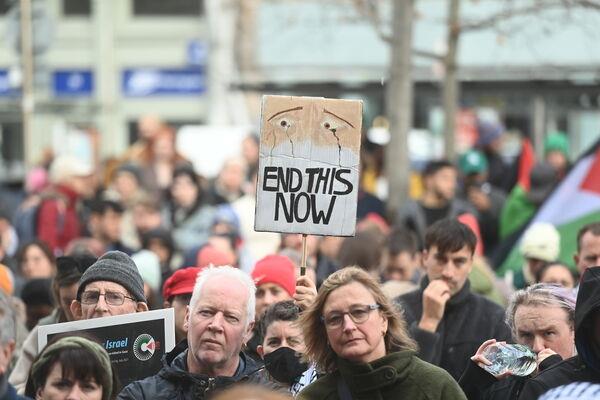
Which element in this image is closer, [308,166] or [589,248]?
[308,166]

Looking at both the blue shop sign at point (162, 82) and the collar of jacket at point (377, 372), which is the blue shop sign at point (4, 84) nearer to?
the blue shop sign at point (162, 82)

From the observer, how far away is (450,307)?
9.76 m

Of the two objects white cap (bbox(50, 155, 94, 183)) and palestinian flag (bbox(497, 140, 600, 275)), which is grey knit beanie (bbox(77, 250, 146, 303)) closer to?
palestinian flag (bbox(497, 140, 600, 275))

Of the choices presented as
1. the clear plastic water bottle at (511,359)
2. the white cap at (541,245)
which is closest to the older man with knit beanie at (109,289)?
the clear plastic water bottle at (511,359)

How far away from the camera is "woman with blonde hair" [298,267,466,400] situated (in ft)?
23.9

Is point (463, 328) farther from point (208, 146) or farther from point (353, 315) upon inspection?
point (208, 146)

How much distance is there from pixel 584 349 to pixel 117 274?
103 inches

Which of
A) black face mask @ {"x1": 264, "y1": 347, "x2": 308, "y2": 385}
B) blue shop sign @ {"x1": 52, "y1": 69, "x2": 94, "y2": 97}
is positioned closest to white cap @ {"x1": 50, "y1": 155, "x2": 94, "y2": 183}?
black face mask @ {"x1": 264, "y1": 347, "x2": 308, "y2": 385}

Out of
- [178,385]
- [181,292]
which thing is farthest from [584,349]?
[181,292]

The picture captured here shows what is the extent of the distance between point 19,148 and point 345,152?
104 ft

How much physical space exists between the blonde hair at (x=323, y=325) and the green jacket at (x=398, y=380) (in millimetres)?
154

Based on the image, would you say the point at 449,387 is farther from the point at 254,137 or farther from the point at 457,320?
the point at 254,137

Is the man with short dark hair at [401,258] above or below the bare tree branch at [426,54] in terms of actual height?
below

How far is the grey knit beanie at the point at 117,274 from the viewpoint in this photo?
874 centimetres
